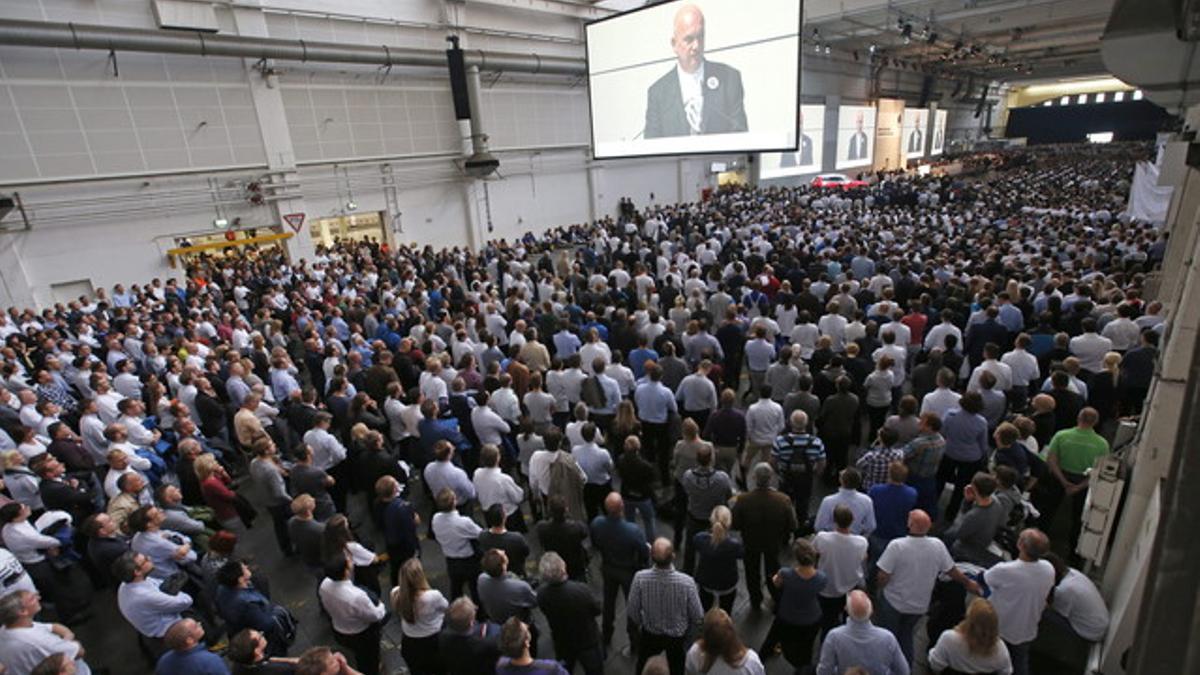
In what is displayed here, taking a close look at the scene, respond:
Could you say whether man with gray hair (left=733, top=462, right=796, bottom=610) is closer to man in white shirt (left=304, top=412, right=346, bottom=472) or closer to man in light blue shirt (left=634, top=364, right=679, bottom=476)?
man in light blue shirt (left=634, top=364, right=679, bottom=476)

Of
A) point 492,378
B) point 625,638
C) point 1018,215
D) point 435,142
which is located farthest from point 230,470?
point 1018,215

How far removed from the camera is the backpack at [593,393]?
6039mm

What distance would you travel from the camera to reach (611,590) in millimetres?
4066

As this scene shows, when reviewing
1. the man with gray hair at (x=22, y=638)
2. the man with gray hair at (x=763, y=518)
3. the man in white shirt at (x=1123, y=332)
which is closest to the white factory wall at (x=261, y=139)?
the man with gray hair at (x=22, y=638)

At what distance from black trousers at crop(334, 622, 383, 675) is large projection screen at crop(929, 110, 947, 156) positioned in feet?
158

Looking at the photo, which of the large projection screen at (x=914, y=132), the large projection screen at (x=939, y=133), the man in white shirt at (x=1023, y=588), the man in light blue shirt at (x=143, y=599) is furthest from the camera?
the large projection screen at (x=939, y=133)

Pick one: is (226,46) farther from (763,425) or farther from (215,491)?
(763,425)

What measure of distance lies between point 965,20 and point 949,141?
2718 centimetres

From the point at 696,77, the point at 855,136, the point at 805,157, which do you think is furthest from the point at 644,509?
the point at 855,136

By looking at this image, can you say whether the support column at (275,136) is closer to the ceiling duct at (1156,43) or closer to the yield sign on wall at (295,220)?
the yield sign on wall at (295,220)

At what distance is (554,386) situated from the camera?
633 cm

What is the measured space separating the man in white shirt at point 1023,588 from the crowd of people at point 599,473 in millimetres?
17

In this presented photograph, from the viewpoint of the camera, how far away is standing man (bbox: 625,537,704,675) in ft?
11.0

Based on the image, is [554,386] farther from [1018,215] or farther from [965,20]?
[965,20]
